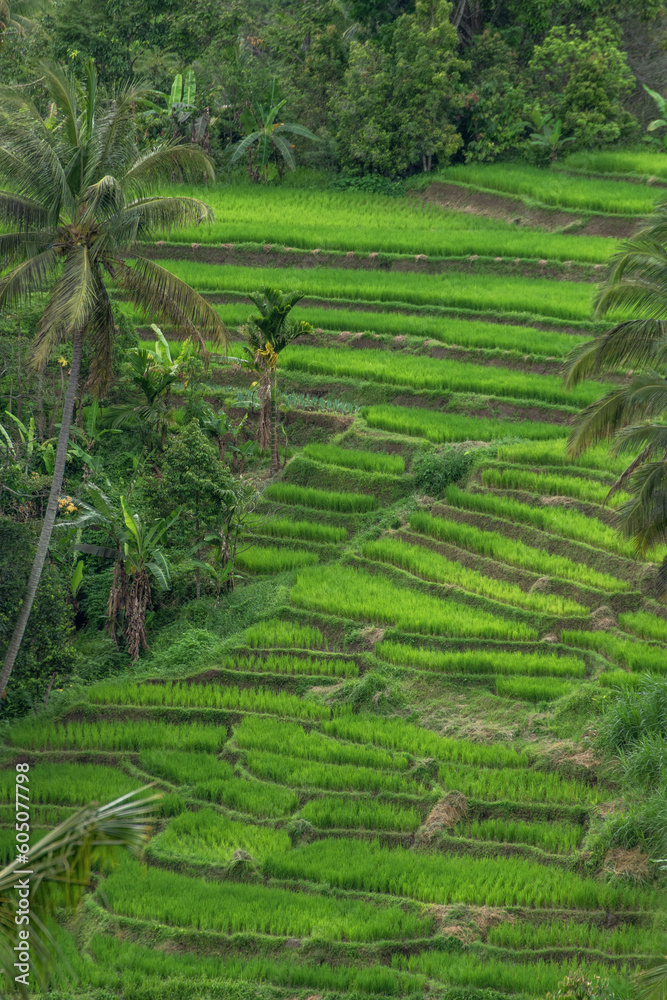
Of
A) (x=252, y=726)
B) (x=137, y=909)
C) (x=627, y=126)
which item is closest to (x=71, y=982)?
(x=137, y=909)

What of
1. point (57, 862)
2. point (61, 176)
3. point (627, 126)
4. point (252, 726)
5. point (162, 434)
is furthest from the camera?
point (627, 126)

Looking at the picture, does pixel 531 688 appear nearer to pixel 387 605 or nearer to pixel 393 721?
pixel 393 721

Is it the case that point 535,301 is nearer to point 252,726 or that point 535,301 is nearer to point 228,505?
point 228,505

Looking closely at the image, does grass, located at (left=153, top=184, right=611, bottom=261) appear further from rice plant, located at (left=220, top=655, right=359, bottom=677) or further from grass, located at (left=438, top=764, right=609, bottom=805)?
grass, located at (left=438, top=764, right=609, bottom=805)

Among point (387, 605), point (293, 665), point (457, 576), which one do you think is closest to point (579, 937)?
point (293, 665)

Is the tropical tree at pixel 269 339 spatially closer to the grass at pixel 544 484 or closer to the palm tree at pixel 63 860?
the grass at pixel 544 484

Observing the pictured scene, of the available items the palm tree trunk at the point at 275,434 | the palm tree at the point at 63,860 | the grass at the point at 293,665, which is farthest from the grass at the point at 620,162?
the palm tree at the point at 63,860

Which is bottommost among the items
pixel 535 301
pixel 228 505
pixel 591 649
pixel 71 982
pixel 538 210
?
pixel 71 982

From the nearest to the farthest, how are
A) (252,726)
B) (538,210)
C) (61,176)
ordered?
(61,176)
(252,726)
(538,210)
